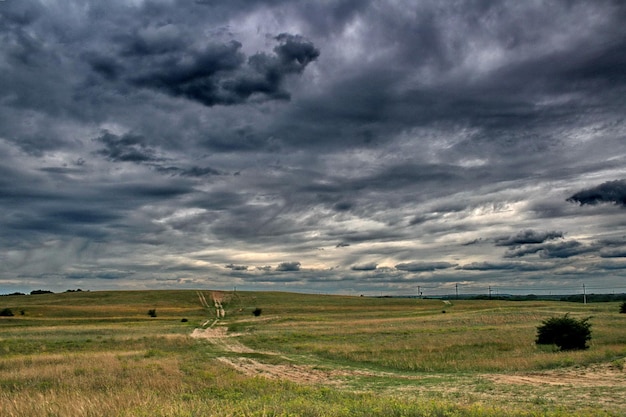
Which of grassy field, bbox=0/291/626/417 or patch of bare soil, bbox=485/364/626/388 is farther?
patch of bare soil, bbox=485/364/626/388

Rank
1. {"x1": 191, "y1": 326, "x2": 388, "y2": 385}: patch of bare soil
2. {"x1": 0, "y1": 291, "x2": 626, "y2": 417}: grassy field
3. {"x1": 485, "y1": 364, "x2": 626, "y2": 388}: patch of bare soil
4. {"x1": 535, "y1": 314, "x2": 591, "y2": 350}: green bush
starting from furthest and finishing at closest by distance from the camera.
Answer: {"x1": 535, "y1": 314, "x2": 591, "y2": 350}: green bush → {"x1": 191, "y1": 326, "x2": 388, "y2": 385}: patch of bare soil → {"x1": 485, "y1": 364, "x2": 626, "y2": 388}: patch of bare soil → {"x1": 0, "y1": 291, "x2": 626, "y2": 417}: grassy field

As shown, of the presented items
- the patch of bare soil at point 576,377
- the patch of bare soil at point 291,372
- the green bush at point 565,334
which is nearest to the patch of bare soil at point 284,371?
the patch of bare soil at point 291,372

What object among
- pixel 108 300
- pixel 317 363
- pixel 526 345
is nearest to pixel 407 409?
pixel 317 363

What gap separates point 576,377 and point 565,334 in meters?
13.1

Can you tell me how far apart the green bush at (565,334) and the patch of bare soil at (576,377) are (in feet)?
29.9

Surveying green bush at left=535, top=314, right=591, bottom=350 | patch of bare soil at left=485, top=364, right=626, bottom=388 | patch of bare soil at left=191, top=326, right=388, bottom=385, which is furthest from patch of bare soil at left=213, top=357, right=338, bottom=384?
green bush at left=535, top=314, right=591, bottom=350

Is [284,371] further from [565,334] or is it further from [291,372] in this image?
[565,334]

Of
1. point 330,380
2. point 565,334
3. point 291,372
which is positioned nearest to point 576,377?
point 330,380

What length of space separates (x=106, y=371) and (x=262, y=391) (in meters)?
10.4

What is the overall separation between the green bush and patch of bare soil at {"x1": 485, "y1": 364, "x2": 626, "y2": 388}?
9118 mm

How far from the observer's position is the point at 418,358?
99.3ft

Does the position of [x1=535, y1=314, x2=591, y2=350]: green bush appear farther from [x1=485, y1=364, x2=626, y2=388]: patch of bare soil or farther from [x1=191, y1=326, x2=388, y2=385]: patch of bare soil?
[x1=191, y1=326, x2=388, y2=385]: patch of bare soil

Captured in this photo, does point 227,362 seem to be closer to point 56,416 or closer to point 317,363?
point 317,363

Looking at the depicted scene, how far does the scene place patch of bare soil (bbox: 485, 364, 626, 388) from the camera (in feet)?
63.3
